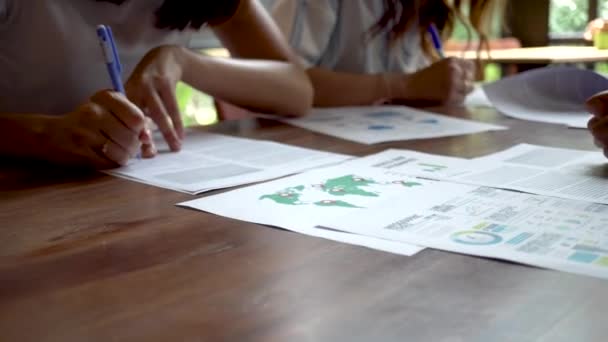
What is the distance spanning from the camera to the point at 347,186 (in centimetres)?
70

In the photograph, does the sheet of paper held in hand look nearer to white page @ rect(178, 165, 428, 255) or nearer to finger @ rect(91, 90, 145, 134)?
white page @ rect(178, 165, 428, 255)

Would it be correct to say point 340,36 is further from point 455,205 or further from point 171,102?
point 455,205

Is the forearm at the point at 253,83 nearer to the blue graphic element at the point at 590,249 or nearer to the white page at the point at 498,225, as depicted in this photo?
the white page at the point at 498,225

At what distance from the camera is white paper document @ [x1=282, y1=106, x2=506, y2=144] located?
1026 mm

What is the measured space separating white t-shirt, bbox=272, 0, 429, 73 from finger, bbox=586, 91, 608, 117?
808 mm

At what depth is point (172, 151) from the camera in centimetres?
93

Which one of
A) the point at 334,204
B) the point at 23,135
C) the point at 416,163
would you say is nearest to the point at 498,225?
the point at 334,204

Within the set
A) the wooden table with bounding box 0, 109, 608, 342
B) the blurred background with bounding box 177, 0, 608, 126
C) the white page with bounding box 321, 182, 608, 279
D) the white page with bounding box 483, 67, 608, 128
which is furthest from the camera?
the blurred background with bounding box 177, 0, 608, 126

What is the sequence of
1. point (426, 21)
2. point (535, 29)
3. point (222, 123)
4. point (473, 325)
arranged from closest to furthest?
1. point (473, 325)
2. point (222, 123)
3. point (426, 21)
4. point (535, 29)

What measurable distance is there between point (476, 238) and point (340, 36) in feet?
3.67

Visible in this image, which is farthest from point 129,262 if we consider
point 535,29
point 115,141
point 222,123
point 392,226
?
point 535,29

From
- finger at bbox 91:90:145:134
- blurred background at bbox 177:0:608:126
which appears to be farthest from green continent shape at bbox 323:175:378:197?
blurred background at bbox 177:0:608:126

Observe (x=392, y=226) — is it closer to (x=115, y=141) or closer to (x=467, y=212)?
(x=467, y=212)

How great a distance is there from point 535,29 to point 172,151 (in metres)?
3.27
